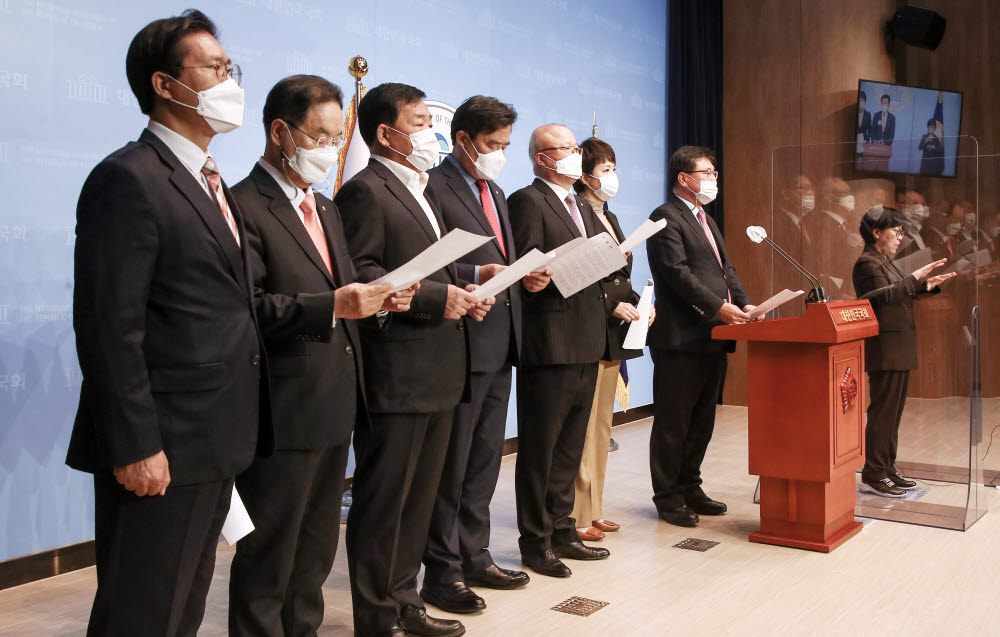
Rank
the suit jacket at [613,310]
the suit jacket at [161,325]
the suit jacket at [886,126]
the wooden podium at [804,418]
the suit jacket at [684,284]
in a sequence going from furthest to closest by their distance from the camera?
the suit jacket at [886,126]
the suit jacket at [684,284]
the wooden podium at [804,418]
the suit jacket at [613,310]
the suit jacket at [161,325]

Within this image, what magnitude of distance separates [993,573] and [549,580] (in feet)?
5.51

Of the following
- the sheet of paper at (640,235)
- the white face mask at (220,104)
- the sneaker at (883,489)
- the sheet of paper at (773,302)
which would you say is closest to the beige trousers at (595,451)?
the sheet of paper at (773,302)

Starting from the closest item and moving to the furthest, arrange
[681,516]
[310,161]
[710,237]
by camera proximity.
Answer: [310,161], [681,516], [710,237]

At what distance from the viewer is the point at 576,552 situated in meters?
3.66

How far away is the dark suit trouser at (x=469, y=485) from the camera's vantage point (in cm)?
303

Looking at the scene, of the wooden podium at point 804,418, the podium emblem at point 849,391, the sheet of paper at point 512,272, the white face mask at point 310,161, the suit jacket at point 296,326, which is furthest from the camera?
the podium emblem at point 849,391

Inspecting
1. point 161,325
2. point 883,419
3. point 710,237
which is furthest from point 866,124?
point 161,325

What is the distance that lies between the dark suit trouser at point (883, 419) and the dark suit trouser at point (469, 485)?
7.31ft

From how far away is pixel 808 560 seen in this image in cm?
368

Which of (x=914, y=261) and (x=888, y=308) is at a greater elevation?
(x=914, y=261)

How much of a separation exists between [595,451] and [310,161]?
6.97 feet

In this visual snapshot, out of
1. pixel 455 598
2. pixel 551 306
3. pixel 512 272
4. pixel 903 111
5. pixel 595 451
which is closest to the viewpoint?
pixel 512 272

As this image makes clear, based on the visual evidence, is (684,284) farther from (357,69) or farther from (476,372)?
(357,69)

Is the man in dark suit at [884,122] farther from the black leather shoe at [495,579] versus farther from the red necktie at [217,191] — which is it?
the red necktie at [217,191]
